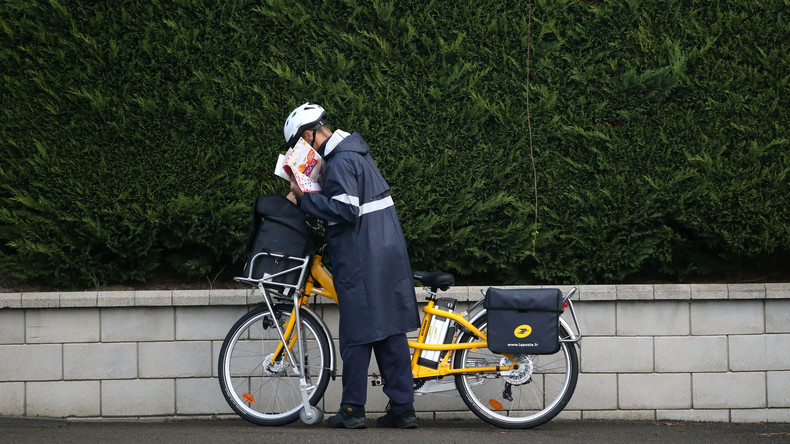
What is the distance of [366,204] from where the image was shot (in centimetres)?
492

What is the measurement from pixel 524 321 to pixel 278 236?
155 cm

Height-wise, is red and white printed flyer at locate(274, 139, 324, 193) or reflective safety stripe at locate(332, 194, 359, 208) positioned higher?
red and white printed flyer at locate(274, 139, 324, 193)

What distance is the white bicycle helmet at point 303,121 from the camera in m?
4.96

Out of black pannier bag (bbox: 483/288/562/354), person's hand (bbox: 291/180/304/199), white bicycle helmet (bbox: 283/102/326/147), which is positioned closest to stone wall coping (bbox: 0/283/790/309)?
black pannier bag (bbox: 483/288/562/354)

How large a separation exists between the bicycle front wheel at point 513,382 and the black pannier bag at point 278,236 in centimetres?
118

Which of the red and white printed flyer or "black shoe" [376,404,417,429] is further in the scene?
"black shoe" [376,404,417,429]

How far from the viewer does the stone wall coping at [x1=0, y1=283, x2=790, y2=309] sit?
545cm

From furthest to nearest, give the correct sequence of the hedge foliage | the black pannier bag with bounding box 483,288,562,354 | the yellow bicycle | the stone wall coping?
the hedge foliage, the stone wall coping, the yellow bicycle, the black pannier bag with bounding box 483,288,562,354

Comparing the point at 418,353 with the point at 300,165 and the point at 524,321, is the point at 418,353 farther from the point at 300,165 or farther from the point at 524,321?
the point at 300,165

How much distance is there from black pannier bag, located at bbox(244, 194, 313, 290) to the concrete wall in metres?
0.51

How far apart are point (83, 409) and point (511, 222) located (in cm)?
309

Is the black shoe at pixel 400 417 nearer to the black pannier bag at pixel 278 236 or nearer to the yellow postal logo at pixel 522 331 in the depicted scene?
the yellow postal logo at pixel 522 331

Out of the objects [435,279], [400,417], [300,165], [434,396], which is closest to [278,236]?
[300,165]

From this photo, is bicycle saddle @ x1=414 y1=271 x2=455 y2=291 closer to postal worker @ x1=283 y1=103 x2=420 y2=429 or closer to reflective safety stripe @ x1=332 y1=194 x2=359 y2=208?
postal worker @ x1=283 y1=103 x2=420 y2=429
